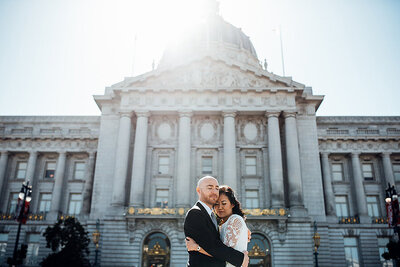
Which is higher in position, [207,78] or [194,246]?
[207,78]

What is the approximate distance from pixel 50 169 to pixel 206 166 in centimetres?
1934

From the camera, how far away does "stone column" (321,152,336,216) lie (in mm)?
38219

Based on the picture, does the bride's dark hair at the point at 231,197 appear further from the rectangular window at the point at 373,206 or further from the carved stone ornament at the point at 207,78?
the rectangular window at the point at 373,206

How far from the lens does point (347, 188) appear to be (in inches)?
1586

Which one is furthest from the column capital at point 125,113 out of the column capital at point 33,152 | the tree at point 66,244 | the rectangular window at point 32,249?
the rectangular window at point 32,249

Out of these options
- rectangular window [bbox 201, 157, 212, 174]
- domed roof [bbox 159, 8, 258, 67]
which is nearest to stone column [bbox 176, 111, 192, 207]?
rectangular window [bbox 201, 157, 212, 174]

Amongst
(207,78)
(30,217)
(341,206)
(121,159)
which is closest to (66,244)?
(121,159)

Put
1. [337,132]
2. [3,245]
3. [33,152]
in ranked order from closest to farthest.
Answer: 1. [3,245]
2. [33,152]
3. [337,132]

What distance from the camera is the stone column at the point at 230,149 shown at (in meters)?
34.0

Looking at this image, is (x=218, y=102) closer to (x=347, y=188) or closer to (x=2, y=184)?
(x=347, y=188)

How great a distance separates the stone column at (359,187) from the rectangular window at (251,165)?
11972 mm

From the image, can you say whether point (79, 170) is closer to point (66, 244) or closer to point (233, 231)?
point (66, 244)

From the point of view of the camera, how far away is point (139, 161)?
34.9 metres

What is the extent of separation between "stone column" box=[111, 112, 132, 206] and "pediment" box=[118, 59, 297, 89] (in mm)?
4108
